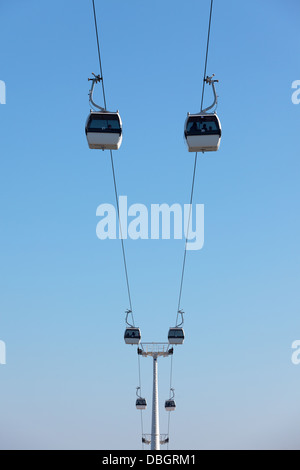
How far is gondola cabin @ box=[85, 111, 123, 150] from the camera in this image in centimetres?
2084

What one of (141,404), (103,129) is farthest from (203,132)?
(141,404)

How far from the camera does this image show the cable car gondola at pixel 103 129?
68.4ft

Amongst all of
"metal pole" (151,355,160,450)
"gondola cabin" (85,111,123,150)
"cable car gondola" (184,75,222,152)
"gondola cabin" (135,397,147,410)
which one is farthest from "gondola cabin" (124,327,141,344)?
"gondola cabin" (85,111,123,150)

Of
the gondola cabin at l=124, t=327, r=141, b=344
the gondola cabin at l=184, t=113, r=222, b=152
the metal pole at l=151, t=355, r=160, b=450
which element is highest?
Result: the gondola cabin at l=124, t=327, r=141, b=344

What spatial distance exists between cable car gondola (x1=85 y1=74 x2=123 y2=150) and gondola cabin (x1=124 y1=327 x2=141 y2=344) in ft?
100.0

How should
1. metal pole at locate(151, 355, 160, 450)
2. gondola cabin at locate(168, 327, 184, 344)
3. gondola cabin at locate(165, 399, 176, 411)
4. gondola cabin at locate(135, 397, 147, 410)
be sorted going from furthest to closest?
1. gondola cabin at locate(135, 397, 147, 410)
2. gondola cabin at locate(165, 399, 176, 411)
3. metal pole at locate(151, 355, 160, 450)
4. gondola cabin at locate(168, 327, 184, 344)

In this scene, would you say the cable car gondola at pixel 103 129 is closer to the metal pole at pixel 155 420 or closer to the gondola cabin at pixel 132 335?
the gondola cabin at pixel 132 335

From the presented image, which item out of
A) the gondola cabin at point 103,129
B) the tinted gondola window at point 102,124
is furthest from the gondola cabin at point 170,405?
the tinted gondola window at point 102,124

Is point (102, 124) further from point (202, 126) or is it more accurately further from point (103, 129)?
point (202, 126)

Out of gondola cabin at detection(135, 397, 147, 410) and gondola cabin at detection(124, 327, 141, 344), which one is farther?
gondola cabin at detection(135, 397, 147, 410)

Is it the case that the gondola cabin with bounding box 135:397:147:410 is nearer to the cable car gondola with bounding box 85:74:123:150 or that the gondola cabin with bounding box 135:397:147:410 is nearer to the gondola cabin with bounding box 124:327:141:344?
the gondola cabin with bounding box 124:327:141:344

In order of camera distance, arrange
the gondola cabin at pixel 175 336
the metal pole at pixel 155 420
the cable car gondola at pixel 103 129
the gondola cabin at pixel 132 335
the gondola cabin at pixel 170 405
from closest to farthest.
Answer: the cable car gondola at pixel 103 129 < the gondola cabin at pixel 132 335 < the gondola cabin at pixel 175 336 < the metal pole at pixel 155 420 < the gondola cabin at pixel 170 405

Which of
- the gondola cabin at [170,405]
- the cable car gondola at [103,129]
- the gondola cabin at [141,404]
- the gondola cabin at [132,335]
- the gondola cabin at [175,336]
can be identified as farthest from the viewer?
the gondola cabin at [141,404]
